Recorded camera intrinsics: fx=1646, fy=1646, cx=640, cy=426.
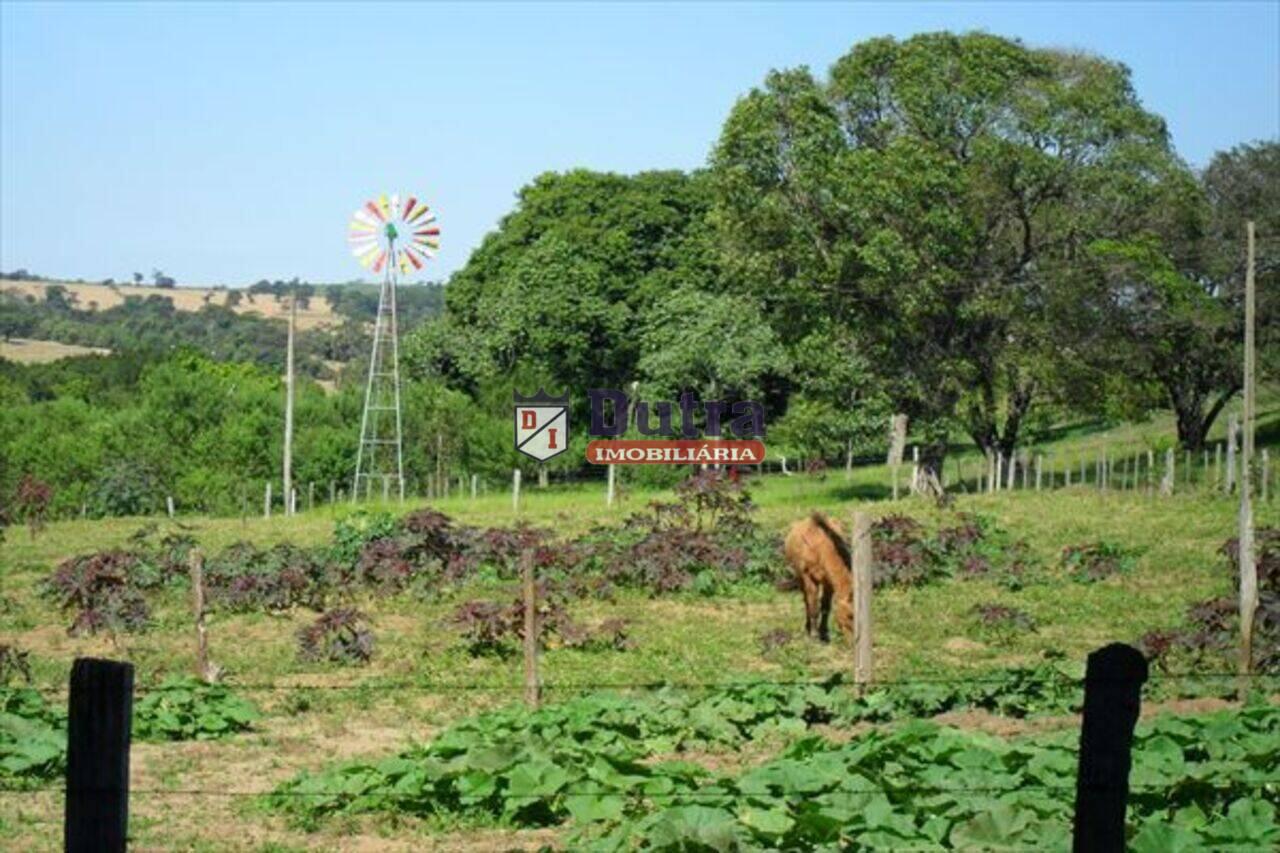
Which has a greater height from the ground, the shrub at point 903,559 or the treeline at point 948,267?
the treeline at point 948,267

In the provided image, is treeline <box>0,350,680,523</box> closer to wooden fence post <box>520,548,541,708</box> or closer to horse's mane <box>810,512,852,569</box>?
horse's mane <box>810,512,852,569</box>

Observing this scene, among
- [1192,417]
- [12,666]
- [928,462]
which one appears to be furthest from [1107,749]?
[1192,417]

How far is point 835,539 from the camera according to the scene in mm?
19594

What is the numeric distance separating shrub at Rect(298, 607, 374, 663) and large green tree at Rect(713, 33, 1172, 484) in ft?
69.1

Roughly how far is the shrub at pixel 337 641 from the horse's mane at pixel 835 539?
17.9ft

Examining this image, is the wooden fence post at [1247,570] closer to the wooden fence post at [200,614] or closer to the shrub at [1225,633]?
the shrub at [1225,633]

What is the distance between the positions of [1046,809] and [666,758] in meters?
4.22

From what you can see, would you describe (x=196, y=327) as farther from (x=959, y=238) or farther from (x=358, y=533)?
(x=358, y=533)

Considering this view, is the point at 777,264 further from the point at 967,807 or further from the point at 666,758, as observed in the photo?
the point at 967,807

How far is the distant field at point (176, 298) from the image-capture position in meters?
160

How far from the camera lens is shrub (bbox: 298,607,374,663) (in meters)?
17.9

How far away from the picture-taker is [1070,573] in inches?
926

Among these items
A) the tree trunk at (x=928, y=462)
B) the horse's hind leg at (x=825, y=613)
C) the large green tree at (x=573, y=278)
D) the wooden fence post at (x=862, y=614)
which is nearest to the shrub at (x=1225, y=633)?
the wooden fence post at (x=862, y=614)

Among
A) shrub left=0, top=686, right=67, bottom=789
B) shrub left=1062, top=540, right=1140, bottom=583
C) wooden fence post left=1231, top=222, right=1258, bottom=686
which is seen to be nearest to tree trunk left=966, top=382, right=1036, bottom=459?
shrub left=1062, top=540, right=1140, bottom=583
